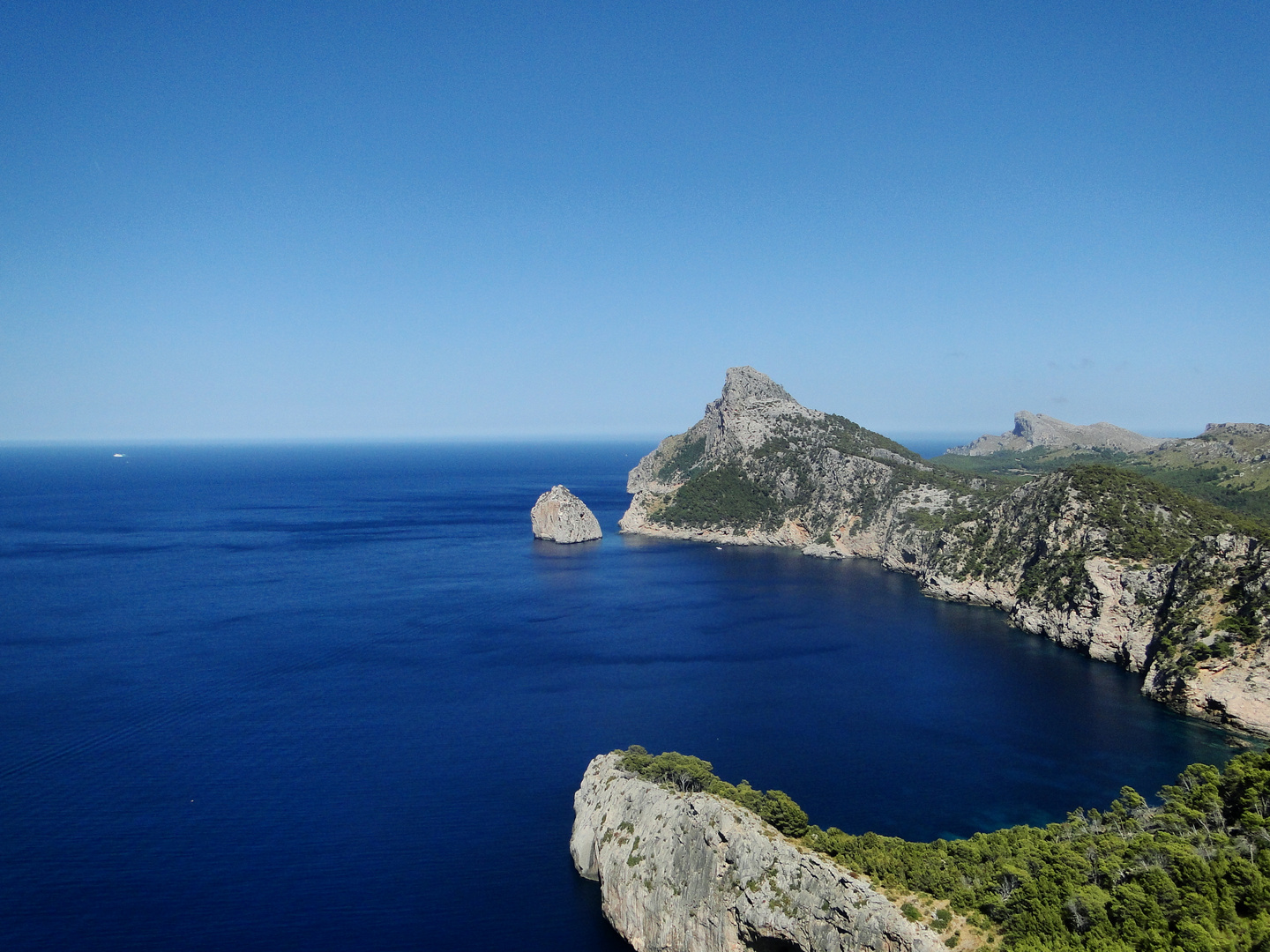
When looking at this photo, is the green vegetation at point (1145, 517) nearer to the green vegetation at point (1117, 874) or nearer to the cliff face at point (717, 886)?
the green vegetation at point (1117, 874)

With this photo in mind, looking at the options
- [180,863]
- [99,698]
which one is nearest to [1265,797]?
[180,863]

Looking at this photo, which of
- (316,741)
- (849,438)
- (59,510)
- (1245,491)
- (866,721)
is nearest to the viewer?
(316,741)

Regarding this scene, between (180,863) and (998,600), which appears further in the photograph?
(998,600)

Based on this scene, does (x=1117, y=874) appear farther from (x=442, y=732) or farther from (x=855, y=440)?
(x=855, y=440)

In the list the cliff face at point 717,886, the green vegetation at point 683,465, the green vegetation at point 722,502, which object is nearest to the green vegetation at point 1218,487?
the green vegetation at point 722,502

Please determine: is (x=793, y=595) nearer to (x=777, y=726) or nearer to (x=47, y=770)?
(x=777, y=726)
